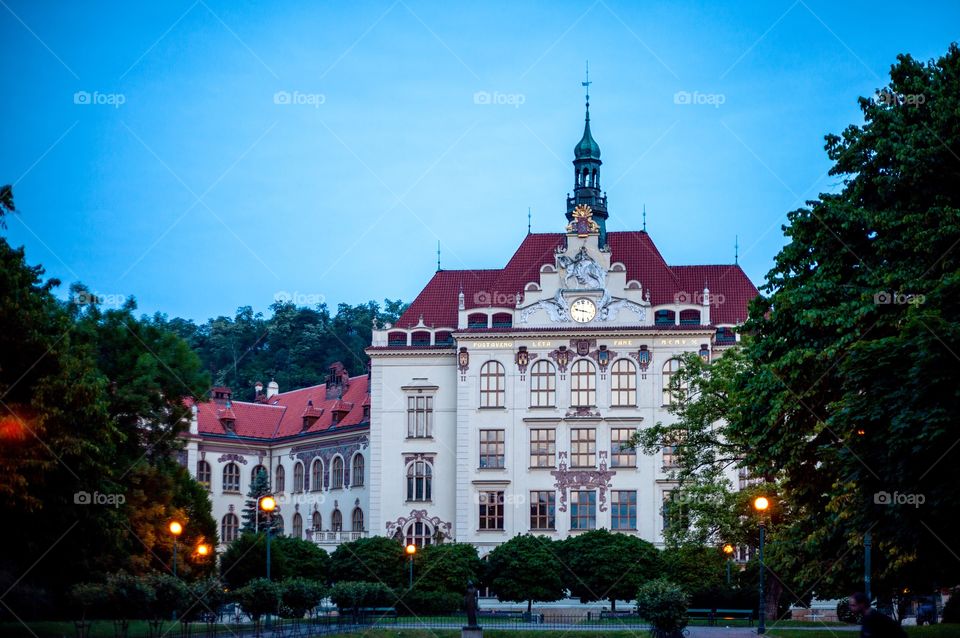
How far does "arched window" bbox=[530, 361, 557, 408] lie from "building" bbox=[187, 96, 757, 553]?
0.08 meters

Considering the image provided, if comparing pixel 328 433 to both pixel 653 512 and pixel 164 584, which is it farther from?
pixel 164 584

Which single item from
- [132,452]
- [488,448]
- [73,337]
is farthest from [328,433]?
[73,337]

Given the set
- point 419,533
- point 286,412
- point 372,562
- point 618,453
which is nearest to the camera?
point 372,562

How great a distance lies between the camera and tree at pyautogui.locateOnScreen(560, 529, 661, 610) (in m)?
69.2

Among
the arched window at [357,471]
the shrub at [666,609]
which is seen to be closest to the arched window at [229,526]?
the arched window at [357,471]

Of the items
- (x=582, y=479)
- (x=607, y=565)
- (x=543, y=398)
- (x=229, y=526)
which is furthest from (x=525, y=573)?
(x=229, y=526)

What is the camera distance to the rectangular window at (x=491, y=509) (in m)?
79.1

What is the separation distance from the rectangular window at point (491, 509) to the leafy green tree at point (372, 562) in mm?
7075

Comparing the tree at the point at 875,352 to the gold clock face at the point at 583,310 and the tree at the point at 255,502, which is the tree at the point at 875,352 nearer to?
the gold clock face at the point at 583,310

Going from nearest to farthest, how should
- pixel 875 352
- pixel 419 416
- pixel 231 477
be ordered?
pixel 875 352, pixel 419 416, pixel 231 477

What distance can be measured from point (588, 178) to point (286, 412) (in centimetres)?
3175

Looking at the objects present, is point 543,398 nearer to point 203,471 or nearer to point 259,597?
point 203,471

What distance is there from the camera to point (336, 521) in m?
88.9

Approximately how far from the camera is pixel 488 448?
79.8m
